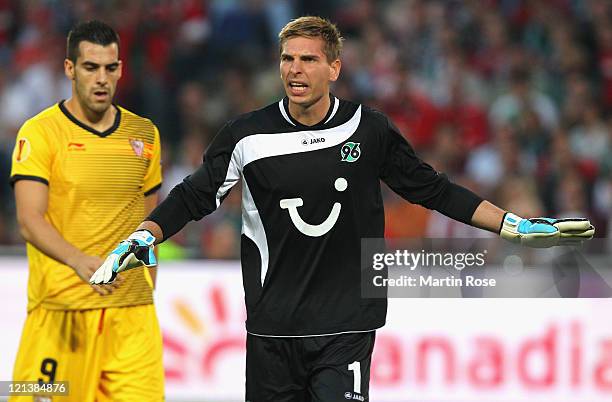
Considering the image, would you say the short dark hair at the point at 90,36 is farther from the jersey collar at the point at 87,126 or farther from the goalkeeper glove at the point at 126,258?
the goalkeeper glove at the point at 126,258

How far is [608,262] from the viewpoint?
8.67 m

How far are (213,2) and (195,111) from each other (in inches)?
59.6

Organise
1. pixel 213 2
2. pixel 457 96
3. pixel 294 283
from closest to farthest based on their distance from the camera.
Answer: pixel 294 283 → pixel 457 96 → pixel 213 2

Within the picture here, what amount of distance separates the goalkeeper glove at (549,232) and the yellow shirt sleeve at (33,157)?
91.8 inches

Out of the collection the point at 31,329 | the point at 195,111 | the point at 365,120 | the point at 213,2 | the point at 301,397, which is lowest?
the point at 301,397

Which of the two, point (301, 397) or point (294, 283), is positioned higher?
point (294, 283)

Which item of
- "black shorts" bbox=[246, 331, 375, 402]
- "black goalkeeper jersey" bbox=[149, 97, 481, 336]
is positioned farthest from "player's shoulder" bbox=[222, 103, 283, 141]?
"black shorts" bbox=[246, 331, 375, 402]

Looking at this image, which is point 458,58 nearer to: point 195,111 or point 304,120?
point 195,111

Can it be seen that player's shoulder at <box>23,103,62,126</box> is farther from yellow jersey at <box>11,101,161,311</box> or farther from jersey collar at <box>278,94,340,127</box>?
jersey collar at <box>278,94,340,127</box>

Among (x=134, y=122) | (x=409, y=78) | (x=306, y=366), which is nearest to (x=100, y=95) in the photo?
(x=134, y=122)

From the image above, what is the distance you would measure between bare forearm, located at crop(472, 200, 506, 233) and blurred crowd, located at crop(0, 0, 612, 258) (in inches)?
208

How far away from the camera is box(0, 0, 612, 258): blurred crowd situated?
11.5 m

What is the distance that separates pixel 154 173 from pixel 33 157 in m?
0.70

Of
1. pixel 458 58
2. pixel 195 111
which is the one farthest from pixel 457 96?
pixel 195 111
